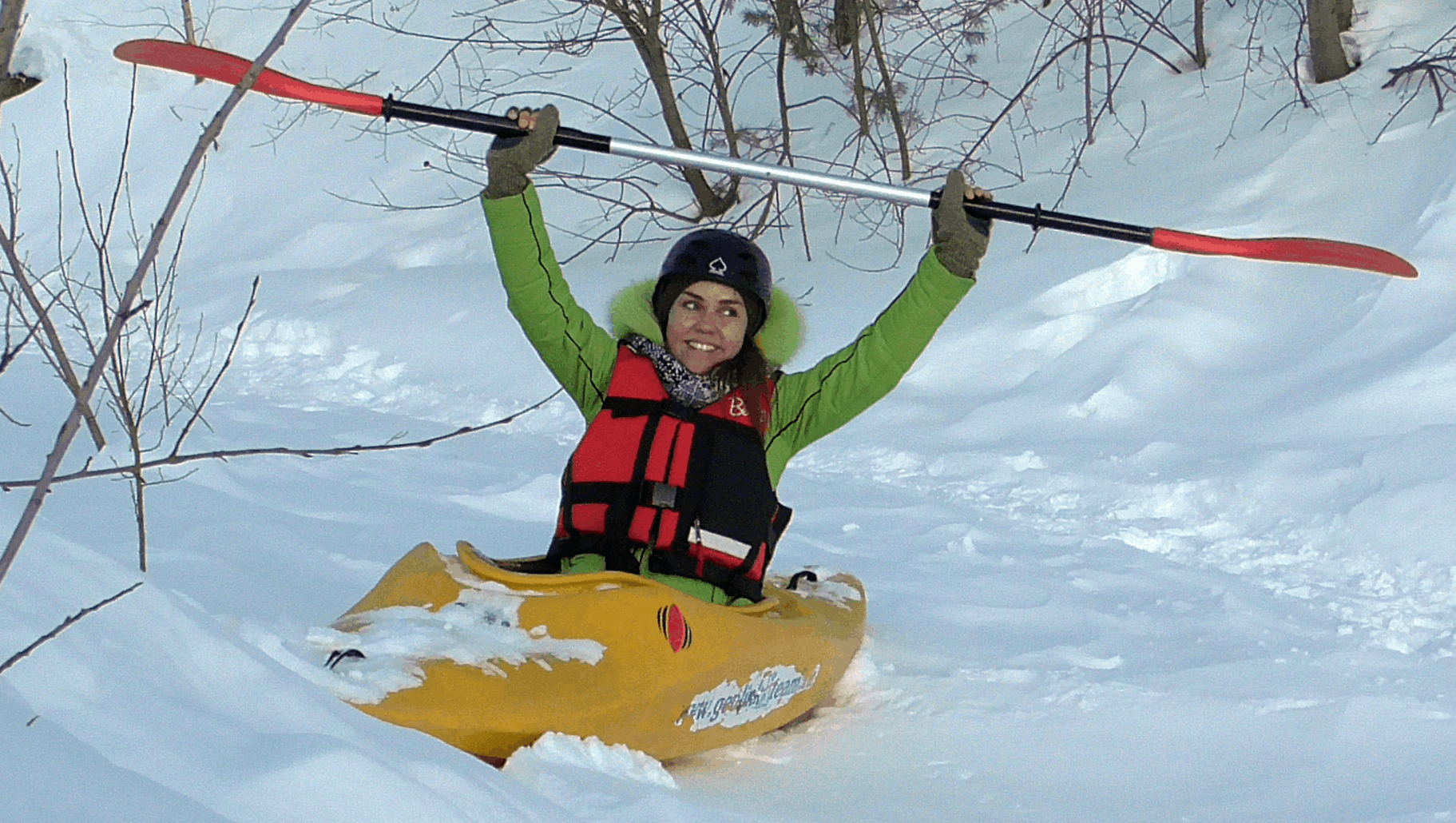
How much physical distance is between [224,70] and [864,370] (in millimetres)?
1513

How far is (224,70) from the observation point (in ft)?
8.78

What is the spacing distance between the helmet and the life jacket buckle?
468 millimetres

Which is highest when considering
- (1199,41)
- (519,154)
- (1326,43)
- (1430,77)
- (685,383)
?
(1199,41)

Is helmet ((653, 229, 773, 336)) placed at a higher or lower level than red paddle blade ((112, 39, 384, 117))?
lower

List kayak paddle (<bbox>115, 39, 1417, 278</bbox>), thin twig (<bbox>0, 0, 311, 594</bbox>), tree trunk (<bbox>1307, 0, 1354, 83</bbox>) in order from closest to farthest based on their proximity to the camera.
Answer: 1. thin twig (<bbox>0, 0, 311, 594</bbox>)
2. kayak paddle (<bbox>115, 39, 1417, 278</bbox>)
3. tree trunk (<bbox>1307, 0, 1354, 83</bbox>)

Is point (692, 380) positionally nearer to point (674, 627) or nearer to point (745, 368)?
point (745, 368)

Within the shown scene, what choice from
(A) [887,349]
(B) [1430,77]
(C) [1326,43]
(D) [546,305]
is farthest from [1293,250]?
(C) [1326,43]

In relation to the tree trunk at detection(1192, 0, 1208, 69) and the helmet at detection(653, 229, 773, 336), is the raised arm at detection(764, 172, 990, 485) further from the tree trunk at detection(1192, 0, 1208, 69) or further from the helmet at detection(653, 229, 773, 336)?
the tree trunk at detection(1192, 0, 1208, 69)

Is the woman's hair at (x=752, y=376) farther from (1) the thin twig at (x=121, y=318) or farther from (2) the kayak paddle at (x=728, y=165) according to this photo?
(1) the thin twig at (x=121, y=318)

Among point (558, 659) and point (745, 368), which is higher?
point (745, 368)

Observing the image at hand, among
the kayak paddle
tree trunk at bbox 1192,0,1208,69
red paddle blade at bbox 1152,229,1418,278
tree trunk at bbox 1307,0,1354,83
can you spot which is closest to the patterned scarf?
the kayak paddle

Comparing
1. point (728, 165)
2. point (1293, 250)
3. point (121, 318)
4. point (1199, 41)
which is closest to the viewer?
point (121, 318)

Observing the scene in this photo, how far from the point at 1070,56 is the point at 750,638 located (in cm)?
717

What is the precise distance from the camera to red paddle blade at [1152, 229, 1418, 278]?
3213mm
